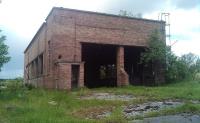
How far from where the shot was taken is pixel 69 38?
28641mm

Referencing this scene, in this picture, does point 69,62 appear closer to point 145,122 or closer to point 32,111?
point 32,111

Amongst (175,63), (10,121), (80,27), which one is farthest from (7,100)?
(175,63)

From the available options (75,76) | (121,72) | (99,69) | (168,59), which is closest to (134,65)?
(168,59)

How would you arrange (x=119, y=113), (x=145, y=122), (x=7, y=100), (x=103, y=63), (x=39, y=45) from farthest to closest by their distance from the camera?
1. (x=103, y=63)
2. (x=39, y=45)
3. (x=7, y=100)
4. (x=119, y=113)
5. (x=145, y=122)

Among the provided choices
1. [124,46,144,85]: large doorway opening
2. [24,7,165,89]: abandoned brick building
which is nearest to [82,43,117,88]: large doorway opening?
[124,46,144,85]: large doorway opening

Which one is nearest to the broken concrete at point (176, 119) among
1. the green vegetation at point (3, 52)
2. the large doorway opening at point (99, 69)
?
the green vegetation at point (3, 52)

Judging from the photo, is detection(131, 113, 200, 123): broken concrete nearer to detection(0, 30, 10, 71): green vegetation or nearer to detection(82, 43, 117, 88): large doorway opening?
detection(0, 30, 10, 71): green vegetation

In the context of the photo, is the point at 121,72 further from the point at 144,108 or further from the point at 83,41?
the point at 144,108

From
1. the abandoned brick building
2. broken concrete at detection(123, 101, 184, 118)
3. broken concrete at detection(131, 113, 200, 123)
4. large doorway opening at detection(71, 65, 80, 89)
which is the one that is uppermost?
the abandoned brick building

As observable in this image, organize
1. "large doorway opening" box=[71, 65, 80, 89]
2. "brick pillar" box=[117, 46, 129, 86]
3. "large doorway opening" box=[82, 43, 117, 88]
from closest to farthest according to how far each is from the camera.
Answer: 1. "large doorway opening" box=[71, 65, 80, 89]
2. "brick pillar" box=[117, 46, 129, 86]
3. "large doorway opening" box=[82, 43, 117, 88]

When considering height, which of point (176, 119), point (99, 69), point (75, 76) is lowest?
point (176, 119)

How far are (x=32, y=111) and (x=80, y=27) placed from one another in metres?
15.0

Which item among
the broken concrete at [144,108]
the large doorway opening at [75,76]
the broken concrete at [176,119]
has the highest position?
the large doorway opening at [75,76]

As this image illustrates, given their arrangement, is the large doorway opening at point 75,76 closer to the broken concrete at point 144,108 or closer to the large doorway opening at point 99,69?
the broken concrete at point 144,108
